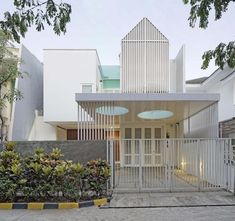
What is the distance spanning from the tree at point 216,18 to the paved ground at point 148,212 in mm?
5800

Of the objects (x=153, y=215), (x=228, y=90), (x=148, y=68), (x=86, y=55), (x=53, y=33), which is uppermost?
(x=86, y=55)

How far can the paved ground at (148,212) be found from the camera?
905cm

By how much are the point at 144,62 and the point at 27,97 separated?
348 inches

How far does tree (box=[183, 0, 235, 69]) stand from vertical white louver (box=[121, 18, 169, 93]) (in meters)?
15.5

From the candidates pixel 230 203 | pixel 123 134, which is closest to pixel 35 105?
pixel 123 134

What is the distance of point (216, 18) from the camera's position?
385 cm

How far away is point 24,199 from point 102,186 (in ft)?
7.60

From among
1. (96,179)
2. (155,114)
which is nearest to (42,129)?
(155,114)

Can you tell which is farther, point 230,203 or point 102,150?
point 102,150

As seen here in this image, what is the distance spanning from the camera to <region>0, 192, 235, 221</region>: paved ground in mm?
9047

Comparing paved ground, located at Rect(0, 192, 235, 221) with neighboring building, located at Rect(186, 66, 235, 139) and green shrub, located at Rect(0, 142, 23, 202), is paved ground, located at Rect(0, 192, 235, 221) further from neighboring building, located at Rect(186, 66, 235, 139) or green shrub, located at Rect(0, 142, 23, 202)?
neighboring building, located at Rect(186, 66, 235, 139)

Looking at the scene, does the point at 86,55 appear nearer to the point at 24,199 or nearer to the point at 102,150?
the point at 102,150

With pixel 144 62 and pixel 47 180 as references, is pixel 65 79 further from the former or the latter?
pixel 47 180

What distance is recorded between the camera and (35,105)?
1037 inches
